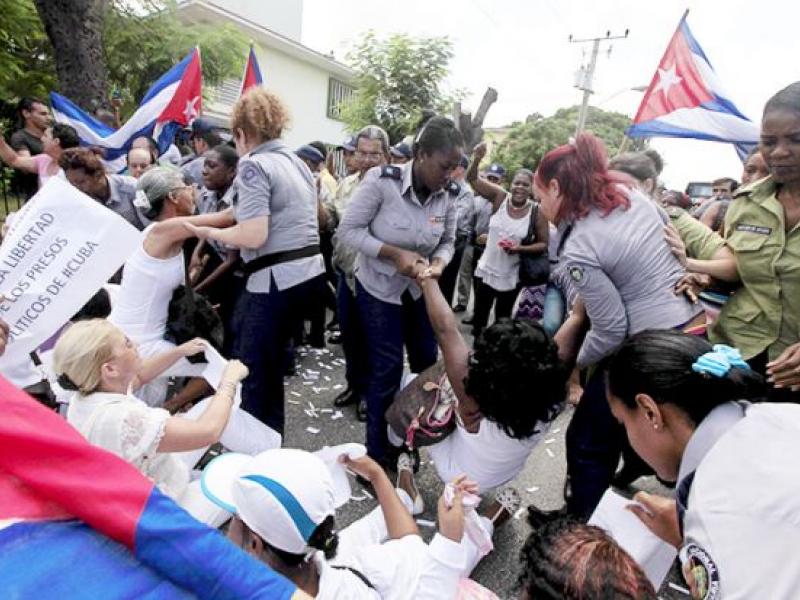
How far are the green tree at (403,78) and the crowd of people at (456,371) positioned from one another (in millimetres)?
13717

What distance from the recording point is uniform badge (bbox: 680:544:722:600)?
103cm

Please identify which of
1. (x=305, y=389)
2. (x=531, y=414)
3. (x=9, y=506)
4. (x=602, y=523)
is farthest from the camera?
(x=305, y=389)

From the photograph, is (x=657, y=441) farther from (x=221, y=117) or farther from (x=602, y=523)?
(x=221, y=117)

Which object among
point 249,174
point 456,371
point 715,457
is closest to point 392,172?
point 249,174

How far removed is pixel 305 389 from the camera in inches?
170

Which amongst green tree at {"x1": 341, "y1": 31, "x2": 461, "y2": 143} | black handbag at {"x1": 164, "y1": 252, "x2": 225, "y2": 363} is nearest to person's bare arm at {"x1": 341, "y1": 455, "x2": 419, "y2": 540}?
black handbag at {"x1": 164, "y1": 252, "x2": 225, "y2": 363}

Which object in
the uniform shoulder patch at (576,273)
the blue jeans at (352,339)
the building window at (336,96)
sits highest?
the building window at (336,96)

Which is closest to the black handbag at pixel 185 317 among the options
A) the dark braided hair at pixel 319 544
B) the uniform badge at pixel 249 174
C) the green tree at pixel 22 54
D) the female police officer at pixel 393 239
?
the uniform badge at pixel 249 174

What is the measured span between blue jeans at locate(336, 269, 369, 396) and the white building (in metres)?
16.5

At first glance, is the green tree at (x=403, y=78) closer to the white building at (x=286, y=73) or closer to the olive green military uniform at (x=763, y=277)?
the white building at (x=286, y=73)

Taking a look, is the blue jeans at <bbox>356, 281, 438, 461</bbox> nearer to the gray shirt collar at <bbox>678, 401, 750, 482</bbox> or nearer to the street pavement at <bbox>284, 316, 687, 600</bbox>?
the street pavement at <bbox>284, 316, 687, 600</bbox>

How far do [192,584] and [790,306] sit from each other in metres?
2.27

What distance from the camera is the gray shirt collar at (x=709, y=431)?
1.32 m

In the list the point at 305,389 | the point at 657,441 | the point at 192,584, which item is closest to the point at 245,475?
the point at 192,584
